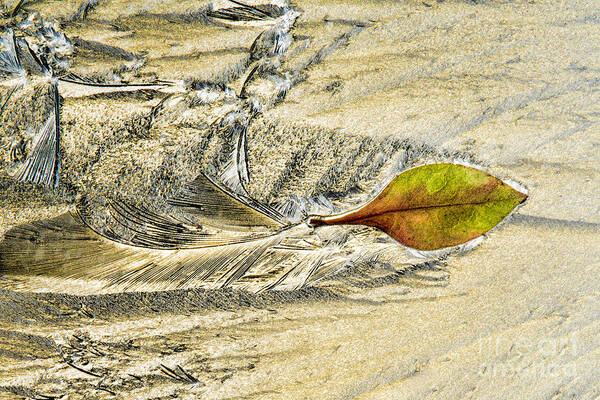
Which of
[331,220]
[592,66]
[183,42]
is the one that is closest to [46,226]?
[183,42]

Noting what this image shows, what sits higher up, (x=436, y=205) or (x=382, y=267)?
(x=436, y=205)

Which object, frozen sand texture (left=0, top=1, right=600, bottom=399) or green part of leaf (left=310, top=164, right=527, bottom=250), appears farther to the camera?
green part of leaf (left=310, top=164, right=527, bottom=250)

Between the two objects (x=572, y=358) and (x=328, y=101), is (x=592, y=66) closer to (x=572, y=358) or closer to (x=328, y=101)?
(x=328, y=101)

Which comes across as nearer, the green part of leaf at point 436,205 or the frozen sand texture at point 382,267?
the frozen sand texture at point 382,267
